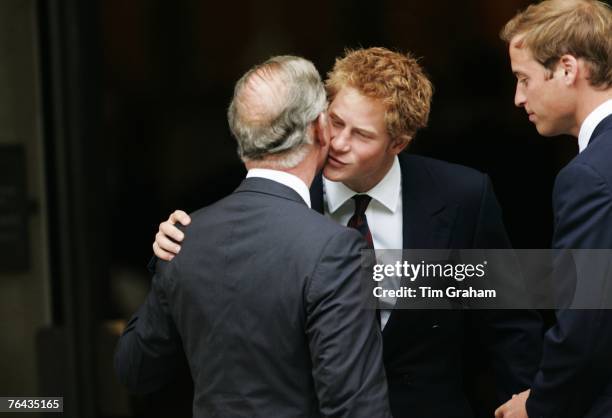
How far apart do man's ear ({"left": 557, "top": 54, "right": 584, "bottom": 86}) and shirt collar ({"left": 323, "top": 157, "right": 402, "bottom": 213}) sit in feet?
1.84

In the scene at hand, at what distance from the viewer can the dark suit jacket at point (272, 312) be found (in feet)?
6.53

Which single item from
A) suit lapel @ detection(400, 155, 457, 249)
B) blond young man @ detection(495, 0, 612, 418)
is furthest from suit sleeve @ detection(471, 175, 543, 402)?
blond young man @ detection(495, 0, 612, 418)

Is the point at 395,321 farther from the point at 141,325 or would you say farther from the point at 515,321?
the point at 141,325

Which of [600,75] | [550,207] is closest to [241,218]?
[600,75]

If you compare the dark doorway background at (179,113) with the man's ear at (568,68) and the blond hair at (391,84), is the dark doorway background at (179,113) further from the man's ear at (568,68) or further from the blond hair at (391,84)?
the man's ear at (568,68)

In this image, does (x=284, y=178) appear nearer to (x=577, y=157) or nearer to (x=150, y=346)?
(x=150, y=346)

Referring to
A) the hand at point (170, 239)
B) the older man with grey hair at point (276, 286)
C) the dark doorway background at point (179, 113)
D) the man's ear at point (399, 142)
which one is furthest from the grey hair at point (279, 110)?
the dark doorway background at point (179, 113)

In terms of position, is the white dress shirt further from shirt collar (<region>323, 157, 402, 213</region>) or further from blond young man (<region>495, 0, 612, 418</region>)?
blond young man (<region>495, 0, 612, 418</region>)

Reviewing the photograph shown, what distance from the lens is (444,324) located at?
2.58 meters

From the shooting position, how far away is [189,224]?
88.4 inches

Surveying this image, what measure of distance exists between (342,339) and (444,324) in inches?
26.7

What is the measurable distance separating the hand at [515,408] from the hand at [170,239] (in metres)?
0.95

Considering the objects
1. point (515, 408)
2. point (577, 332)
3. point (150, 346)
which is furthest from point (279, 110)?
point (515, 408)

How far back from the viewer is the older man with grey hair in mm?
1997
